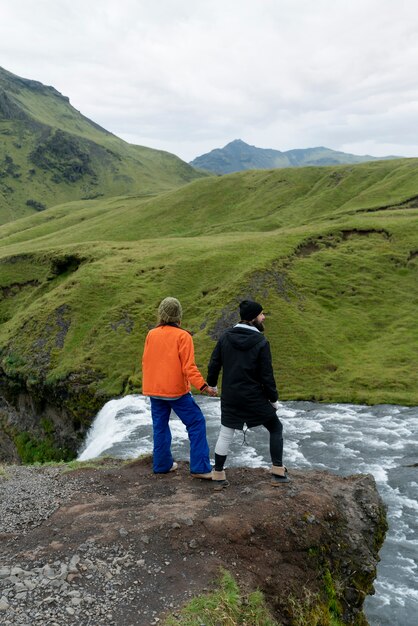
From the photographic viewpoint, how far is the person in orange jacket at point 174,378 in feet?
43.7

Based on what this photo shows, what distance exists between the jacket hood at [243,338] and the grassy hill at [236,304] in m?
29.6

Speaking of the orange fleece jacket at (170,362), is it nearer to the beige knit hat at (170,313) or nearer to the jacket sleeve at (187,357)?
the jacket sleeve at (187,357)

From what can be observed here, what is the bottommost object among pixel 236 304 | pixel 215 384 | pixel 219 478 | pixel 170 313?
pixel 236 304

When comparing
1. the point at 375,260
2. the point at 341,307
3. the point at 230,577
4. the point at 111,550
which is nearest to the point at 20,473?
the point at 111,550

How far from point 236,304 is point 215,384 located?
132 feet

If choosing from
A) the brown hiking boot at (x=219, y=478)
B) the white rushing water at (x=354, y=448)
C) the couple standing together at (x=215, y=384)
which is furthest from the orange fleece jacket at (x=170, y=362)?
the white rushing water at (x=354, y=448)

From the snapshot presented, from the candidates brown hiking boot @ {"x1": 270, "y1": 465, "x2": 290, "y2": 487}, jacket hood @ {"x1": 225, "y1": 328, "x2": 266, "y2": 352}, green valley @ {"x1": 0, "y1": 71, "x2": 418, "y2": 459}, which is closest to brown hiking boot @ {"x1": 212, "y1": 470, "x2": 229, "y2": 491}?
brown hiking boot @ {"x1": 270, "y1": 465, "x2": 290, "y2": 487}

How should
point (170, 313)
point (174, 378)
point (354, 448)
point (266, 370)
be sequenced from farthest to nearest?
point (354, 448) < point (170, 313) < point (174, 378) < point (266, 370)

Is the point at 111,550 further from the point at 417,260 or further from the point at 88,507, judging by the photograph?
the point at 417,260

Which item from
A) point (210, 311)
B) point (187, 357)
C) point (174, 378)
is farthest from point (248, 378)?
point (210, 311)

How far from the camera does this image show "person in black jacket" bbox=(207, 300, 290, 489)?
1238cm

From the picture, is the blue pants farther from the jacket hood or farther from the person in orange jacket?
the jacket hood

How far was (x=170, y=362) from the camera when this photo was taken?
13.4 meters

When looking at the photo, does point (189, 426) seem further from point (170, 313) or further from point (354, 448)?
point (354, 448)
